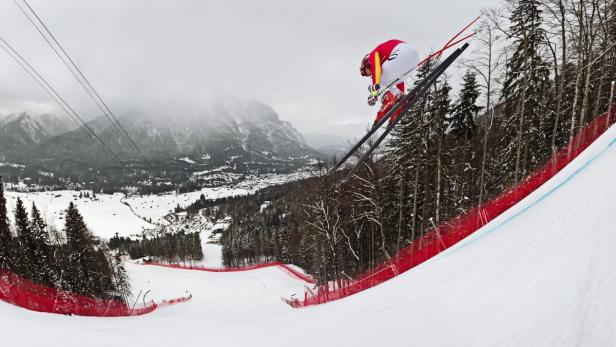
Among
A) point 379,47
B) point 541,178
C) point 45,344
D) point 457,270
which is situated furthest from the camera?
point 541,178

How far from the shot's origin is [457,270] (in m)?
4.83

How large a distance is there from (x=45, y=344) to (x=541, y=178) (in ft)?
43.1

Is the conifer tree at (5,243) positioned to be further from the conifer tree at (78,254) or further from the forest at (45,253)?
the conifer tree at (78,254)

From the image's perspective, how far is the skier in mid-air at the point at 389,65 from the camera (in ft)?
23.8

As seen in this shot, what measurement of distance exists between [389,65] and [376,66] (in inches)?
12.9

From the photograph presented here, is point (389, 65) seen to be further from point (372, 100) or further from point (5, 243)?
point (5, 243)

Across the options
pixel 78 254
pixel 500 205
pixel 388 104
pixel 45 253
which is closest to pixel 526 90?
pixel 500 205

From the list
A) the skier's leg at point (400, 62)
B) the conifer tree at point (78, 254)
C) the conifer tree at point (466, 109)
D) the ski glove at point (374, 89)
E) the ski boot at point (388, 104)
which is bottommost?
the conifer tree at point (78, 254)

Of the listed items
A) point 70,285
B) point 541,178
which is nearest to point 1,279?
point 541,178

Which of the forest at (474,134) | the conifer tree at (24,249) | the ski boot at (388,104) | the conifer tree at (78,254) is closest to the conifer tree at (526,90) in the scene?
the forest at (474,134)

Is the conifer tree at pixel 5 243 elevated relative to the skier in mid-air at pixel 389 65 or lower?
lower

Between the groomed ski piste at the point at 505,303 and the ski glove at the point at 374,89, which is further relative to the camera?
the ski glove at the point at 374,89

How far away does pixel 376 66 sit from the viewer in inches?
295

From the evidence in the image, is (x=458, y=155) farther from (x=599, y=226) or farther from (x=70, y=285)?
(x=70, y=285)
